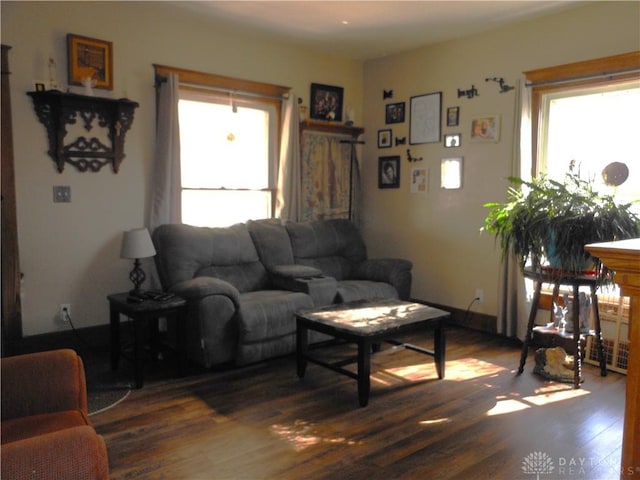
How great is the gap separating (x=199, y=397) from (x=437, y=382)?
151 cm

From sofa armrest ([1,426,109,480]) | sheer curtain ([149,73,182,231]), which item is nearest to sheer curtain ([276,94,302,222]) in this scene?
sheer curtain ([149,73,182,231])

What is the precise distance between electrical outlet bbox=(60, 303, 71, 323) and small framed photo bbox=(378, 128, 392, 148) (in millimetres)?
3302

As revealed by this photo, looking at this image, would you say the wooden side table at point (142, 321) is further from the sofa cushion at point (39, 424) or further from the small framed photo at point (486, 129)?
the small framed photo at point (486, 129)

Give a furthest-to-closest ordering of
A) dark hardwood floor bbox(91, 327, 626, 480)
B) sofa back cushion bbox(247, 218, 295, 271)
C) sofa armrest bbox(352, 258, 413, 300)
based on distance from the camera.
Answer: sofa armrest bbox(352, 258, 413, 300) < sofa back cushion bbox(247, 218, 295, 271) < dark hardwood floor bbox(91, 327, 626, 480)

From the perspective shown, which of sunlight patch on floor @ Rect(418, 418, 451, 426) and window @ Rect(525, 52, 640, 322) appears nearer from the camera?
sunlight patch on floor @ Rect(418, 418, 451, 426)

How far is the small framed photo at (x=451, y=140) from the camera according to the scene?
4723 millimetres

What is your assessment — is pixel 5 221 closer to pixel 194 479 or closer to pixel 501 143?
pixel 194 479

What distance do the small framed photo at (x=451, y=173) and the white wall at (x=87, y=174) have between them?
6.86 ft

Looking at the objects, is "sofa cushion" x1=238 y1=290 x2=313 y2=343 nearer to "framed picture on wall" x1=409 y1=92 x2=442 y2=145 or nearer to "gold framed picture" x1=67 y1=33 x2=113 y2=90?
"gold framed picture" x1=67 y1=33 x2=113 y2=90

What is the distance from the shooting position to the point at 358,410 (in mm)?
2941

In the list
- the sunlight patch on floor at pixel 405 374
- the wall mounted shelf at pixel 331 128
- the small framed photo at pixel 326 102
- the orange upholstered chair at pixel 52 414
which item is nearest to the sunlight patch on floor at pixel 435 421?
the sunlight patch on floor at pixel 405 374

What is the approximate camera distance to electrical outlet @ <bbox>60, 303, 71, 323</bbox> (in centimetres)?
381

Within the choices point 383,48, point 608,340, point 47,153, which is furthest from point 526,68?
point 47,153

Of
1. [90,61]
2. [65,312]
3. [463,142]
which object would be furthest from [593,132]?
[65,312]
